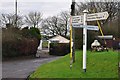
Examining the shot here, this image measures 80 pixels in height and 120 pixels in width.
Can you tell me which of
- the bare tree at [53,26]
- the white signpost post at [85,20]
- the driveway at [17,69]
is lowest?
the driveway at [17,69]

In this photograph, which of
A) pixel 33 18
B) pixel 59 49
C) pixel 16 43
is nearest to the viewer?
pixel 16 43

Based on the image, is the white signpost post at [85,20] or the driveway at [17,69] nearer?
the white signpost post at [85,20]

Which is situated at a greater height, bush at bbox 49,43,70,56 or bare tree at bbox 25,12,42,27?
bare tree at bbox 25,12,42,27

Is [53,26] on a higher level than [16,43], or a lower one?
higher

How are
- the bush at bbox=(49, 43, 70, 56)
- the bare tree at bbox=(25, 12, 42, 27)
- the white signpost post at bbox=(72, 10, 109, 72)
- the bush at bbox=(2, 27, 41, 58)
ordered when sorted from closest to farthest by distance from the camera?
the white signpost post at bbox=(72, 10, 109, 72), the bush at bbox=(2, 27, 41, 58), the bush at bbox=(49, 43, 70, 56), the bare tree at bbox=(25, 12, 42, 27)

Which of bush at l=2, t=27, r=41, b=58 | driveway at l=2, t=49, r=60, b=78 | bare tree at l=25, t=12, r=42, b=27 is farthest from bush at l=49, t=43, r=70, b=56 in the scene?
bare tree at l=25, t=12, r=42, b=27

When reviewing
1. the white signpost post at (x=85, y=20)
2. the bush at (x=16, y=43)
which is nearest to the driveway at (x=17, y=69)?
the white signpost post at (x=85, y=20)

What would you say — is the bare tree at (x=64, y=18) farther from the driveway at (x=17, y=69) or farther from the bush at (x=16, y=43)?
the driveway at (x=17, y=69)

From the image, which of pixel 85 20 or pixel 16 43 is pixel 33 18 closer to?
pixel 16 43

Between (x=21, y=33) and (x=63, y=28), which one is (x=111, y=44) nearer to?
(x=21, y=33)

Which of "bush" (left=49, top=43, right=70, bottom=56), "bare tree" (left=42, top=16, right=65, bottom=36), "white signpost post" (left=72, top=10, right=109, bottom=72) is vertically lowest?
Answer: "bush" (left=49, top=43, right=70, bottom=56)

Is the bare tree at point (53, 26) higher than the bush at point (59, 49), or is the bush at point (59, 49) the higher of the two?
the bare tree at point (53, 26)

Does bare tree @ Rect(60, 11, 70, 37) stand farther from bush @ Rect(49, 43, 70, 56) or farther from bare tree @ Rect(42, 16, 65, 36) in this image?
bush @ Rect(49, 43, 70, 56)

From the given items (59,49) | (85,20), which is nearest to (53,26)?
(59,49)
